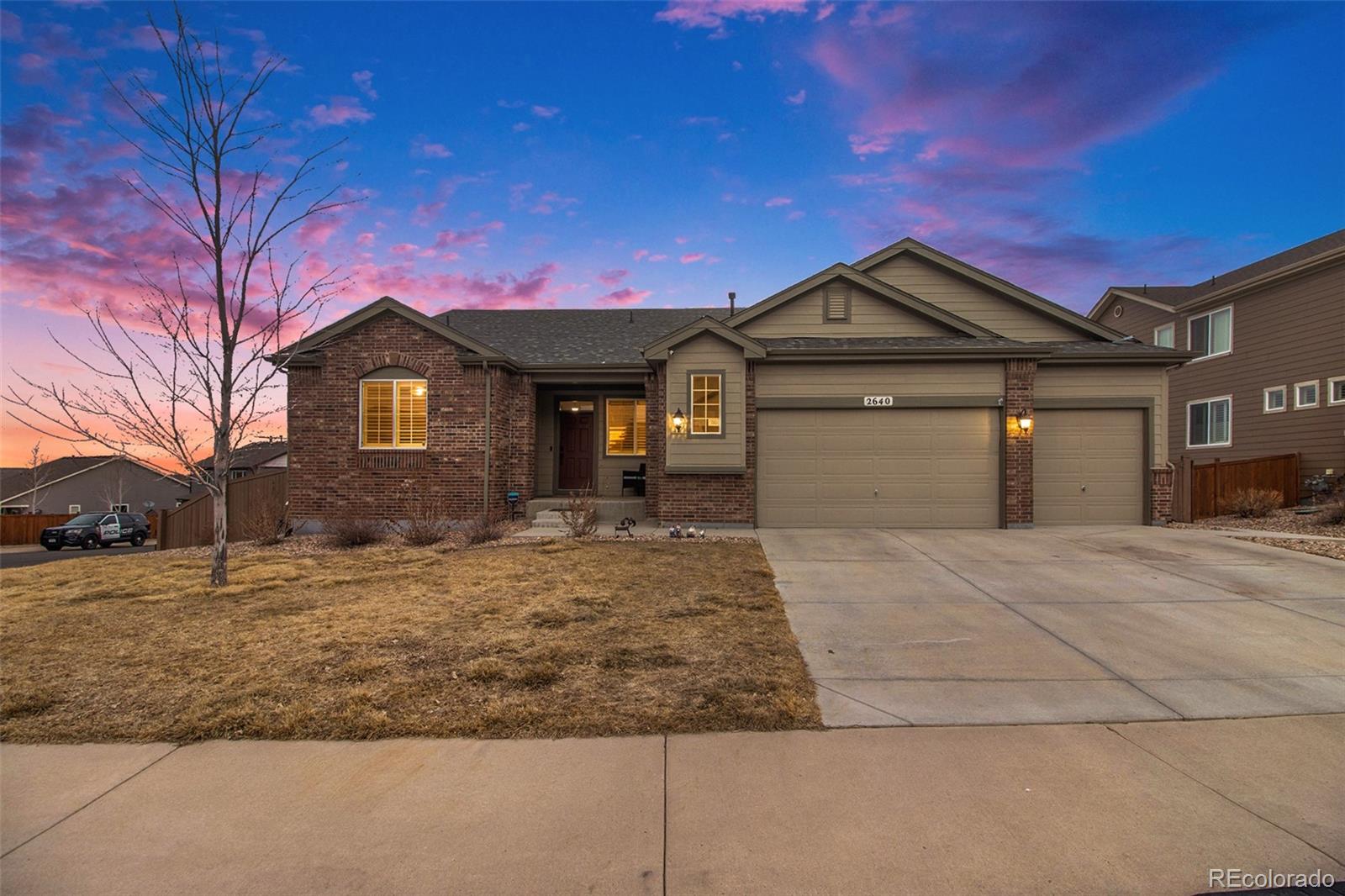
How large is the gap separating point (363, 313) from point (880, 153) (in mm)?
12969

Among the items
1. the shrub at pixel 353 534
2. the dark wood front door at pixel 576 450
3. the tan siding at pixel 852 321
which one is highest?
the tan siding at pixel 852 321

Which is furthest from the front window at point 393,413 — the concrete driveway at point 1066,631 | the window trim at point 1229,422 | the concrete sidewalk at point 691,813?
the window trim at point 1229,422

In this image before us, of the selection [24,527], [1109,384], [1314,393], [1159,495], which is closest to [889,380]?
[1109,384]

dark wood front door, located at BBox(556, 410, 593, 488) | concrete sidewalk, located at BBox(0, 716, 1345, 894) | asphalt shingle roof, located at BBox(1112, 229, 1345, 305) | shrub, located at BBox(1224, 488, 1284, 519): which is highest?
asphalt shingle roof, located at BBox(1112, 229, 1345, 305)

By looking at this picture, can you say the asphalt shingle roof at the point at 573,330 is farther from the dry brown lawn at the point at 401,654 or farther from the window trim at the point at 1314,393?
the window trim at the point at 1314,393

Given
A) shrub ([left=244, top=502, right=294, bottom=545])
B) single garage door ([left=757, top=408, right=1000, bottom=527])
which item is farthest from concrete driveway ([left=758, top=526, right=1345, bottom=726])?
shrub ([left=244, top=502, right=294, bottom=545])

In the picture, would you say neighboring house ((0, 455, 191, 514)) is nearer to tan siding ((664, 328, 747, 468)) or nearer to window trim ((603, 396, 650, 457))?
window trim ((603, 396, 650, 457))

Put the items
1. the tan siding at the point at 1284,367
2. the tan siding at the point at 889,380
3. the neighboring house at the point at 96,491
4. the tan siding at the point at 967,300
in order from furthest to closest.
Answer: the neighboring house at the point at 96,491 < the tan siding at the point at 1284,367 < the tan siding at the point at 967,300 < the tan siding at the point at 889,380

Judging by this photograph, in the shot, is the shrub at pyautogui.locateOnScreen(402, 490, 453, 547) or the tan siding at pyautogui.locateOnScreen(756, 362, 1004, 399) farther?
the tan siding at pyautogui.locateOnScreen(756, 362, 1004, 399)

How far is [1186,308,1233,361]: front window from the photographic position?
18.8m

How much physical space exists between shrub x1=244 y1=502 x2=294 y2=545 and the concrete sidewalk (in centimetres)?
914

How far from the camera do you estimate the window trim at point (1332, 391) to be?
50.1ft

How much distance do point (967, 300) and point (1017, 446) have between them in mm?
4304

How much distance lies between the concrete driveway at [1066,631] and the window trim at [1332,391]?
10234 mm
